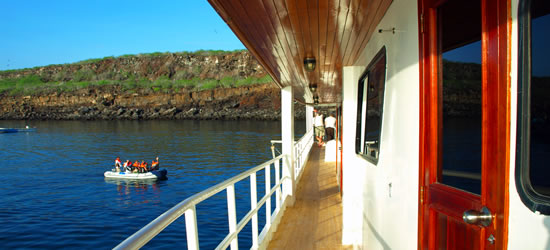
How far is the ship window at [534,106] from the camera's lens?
96 cm

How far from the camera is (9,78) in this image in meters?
92.4

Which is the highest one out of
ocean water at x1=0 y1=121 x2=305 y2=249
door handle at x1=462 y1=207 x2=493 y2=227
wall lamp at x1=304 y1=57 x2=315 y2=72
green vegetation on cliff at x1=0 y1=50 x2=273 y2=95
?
green vegetation on cliff at x1=0 y1=50 x2=273 y2=95

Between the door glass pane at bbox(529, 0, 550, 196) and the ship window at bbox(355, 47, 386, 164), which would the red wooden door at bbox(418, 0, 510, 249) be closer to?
the door glass pane at bbox(529, 0, 550, 196)

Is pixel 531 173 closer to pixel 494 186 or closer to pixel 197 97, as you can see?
pixel 494 186

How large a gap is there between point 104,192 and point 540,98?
807 inches

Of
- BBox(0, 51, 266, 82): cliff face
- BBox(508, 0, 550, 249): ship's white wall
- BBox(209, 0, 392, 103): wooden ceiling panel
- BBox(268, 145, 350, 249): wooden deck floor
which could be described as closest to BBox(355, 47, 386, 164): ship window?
BBox(209, 0, 392, 103): wooden ceiling panel

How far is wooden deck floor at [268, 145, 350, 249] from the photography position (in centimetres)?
466

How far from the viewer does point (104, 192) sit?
19.3 metres

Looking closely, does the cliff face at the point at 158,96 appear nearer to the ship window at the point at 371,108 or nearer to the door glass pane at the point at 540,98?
the ship window at the point at 371,108

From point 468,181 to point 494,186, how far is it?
24 cm

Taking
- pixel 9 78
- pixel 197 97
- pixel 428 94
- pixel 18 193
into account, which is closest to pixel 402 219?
pixel 428 94

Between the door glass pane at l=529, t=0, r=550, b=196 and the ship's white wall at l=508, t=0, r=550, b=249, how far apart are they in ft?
0.19

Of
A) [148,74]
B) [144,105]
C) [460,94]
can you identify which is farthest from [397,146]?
[148,74]

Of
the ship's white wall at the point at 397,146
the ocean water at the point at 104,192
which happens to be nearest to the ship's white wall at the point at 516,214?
the ship's white wall at the point at 397,146
